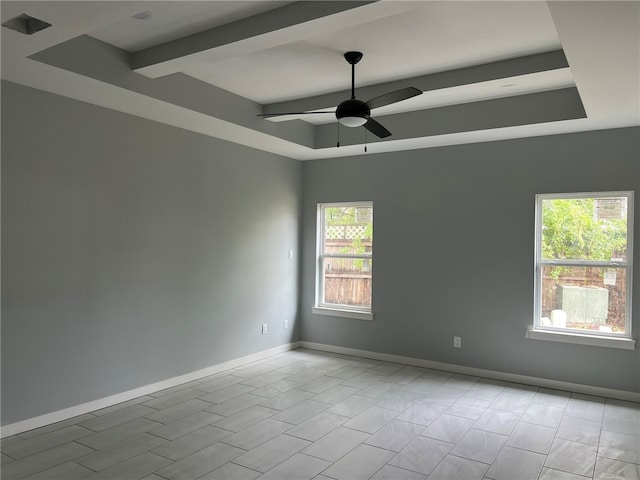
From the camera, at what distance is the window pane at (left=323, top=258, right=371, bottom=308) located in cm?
619

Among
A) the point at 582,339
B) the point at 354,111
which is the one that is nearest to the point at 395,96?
the point at 354,111

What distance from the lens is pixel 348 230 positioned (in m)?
6.34

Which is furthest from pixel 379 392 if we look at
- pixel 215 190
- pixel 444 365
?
pixel 215 190

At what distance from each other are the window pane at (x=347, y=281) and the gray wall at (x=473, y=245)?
0.20m

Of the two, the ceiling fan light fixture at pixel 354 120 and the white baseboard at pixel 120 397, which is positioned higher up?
the ceiling fan light fixture at pixel 354 120

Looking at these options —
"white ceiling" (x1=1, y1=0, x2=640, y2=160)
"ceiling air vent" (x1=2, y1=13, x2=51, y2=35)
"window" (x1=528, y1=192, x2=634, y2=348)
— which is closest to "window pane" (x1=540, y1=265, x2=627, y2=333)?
"window" (x1=528, y1=192, x2=634, y2=348)

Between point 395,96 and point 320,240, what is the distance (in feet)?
10.7

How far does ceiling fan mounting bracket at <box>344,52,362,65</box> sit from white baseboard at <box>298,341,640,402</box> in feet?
11.2

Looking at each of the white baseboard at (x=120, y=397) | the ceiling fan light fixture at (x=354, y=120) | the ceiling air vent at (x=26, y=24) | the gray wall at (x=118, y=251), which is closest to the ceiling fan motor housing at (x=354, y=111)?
the ceiling fan light fixture at (x=354, y=120)

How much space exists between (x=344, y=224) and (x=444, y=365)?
83.2 inches

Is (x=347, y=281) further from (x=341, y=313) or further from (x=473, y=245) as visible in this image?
(x=473, y=245)

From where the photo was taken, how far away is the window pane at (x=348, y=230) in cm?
620

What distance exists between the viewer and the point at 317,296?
6.52m

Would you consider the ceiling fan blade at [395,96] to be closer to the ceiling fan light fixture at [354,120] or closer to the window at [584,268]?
the ceiling fan light fixture at [354,120]
